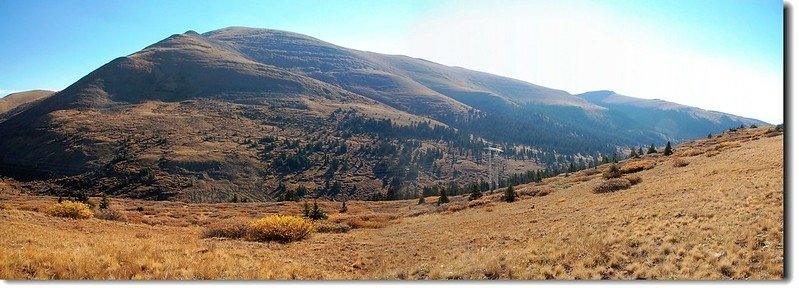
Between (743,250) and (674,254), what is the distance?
1238mm

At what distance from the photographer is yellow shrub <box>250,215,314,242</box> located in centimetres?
1905

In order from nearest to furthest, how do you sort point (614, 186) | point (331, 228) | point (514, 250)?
point (514, 250)
point (331, 228)
point (614, 186)

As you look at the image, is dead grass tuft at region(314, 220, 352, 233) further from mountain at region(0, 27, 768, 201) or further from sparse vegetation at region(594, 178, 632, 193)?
mountain at region(0, 27, 768, 201)

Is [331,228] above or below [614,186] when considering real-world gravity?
below

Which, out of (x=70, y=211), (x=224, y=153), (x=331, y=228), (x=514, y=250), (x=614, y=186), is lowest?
(x=224, y=153)

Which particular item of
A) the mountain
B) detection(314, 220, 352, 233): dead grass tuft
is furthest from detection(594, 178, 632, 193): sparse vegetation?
the mountain

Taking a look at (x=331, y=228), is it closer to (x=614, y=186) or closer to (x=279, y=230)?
(x=279, y=230)

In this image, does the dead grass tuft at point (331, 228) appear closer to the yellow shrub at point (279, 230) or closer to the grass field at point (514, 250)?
the yellow shrub at point (279, 230)

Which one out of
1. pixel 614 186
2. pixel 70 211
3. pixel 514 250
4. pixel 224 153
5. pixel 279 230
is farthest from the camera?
pixel 224 153

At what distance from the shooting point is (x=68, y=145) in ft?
437

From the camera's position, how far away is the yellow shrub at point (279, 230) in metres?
19.0

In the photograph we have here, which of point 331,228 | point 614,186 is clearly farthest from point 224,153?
point 614,186

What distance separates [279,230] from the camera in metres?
19.2

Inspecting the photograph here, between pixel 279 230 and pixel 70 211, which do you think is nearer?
pixel 279 230
